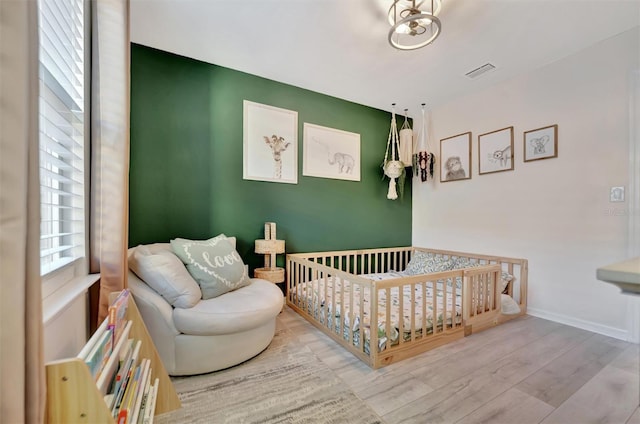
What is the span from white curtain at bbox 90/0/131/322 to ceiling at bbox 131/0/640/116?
835 mm

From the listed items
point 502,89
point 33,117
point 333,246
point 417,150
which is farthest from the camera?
point 417,150

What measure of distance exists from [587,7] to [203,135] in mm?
3205

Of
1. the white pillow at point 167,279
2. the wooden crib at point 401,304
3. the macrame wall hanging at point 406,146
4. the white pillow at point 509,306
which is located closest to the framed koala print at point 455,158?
the macrame wall hanging at point 406,146

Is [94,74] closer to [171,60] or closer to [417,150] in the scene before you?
[171,60]

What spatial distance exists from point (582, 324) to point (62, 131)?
12.7ft

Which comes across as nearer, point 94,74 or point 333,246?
point 94,74

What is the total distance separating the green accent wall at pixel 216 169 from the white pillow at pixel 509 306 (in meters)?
1.63

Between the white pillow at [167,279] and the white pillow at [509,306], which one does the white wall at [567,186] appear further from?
the white pillow at [167,279]

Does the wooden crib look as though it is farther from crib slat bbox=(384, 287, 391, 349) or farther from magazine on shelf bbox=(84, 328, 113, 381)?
magazine on shelf bbox=(84, 328, 113, 381)

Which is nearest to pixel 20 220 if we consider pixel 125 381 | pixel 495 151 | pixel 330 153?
pixel 125 381

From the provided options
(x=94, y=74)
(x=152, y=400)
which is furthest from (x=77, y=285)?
(x=94, y=74)

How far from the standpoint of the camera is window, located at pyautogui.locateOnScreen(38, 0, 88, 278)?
94 centimetres

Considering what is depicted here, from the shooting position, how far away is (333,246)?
3.28 meters

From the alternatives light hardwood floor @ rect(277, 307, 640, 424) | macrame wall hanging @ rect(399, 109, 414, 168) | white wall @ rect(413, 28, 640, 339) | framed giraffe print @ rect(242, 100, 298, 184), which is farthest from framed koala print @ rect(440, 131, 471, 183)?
framed giraffe print @ rect(242, 100, 298, 184)
